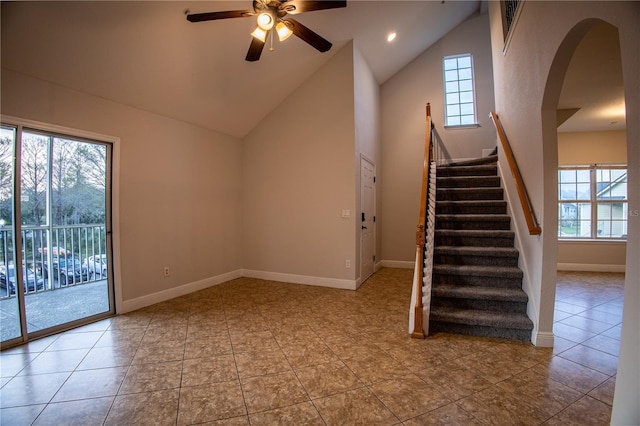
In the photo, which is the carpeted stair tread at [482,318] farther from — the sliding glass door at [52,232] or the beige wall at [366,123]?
the sliding glass door at [52,232]

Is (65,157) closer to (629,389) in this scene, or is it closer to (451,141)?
(629,389)

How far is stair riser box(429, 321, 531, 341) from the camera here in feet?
8.43

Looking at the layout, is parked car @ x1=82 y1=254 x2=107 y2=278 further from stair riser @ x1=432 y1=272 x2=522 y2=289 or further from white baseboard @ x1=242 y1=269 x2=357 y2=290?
stair riser @ x1=432 y1=272 x2=522 y2=289

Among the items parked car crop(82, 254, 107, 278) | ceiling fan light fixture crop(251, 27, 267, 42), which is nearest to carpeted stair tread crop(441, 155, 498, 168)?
ceiling fan light fixture crop(251, 27, 267, 42)

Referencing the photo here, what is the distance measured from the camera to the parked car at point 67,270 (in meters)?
2.99

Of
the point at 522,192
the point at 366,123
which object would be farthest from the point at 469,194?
the point at 366,123

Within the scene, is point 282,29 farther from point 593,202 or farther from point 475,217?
point 593,202

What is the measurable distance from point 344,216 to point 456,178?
1.73 meters

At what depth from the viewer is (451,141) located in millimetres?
5527

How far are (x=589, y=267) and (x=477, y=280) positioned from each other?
409 cm

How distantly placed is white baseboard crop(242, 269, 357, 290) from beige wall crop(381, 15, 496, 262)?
1857 mm

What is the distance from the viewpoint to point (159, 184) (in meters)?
3.71

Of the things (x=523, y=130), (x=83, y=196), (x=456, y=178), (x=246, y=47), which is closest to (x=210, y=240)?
(x=83, y=196)

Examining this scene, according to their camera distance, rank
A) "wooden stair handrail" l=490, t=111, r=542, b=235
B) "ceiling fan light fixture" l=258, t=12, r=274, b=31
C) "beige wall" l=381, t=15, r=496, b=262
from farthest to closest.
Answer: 1. "beige wall" l=381, t=15, r=496, b=262
2. "wooden stair handrail" l=490, t=111, r=542, b=235
3. "ceiling fan light fixture" l=258, t=12, r=274, b=31
